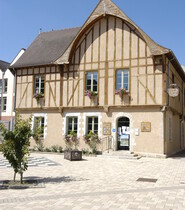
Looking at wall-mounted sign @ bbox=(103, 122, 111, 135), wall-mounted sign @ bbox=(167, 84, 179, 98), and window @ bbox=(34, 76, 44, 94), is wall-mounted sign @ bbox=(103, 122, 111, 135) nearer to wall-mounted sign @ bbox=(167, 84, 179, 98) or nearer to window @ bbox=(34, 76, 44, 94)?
wall-mounted sign @ bbox=(167, 84, 179, 98)

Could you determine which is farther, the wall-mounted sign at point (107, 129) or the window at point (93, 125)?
the window at point (93, 125)

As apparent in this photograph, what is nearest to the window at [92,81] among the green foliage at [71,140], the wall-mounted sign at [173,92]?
the green foliage at [71,140]

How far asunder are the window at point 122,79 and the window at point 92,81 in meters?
1.39

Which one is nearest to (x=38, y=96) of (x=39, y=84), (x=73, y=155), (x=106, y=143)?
(x=39, y=84)

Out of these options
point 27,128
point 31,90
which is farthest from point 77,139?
point 27,128

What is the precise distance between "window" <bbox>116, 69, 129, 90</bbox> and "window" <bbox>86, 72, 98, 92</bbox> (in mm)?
1389

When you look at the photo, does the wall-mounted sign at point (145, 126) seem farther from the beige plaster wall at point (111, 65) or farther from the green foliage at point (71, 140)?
the green foliage at point (71, 140)

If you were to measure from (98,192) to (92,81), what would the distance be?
36.4 feet

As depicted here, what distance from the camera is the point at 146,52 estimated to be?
52.4ft

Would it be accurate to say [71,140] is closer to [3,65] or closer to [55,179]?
[55,179]

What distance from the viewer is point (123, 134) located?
1647 cm

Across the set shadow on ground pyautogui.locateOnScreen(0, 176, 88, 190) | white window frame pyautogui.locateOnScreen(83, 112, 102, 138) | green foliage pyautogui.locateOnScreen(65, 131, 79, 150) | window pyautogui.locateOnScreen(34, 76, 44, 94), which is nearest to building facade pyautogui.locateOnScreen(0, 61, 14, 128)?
window pyautogui.locateOnScreen(34, 76, 44, 94)

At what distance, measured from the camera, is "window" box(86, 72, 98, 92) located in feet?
56.5

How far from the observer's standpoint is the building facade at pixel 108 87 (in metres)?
15.5
